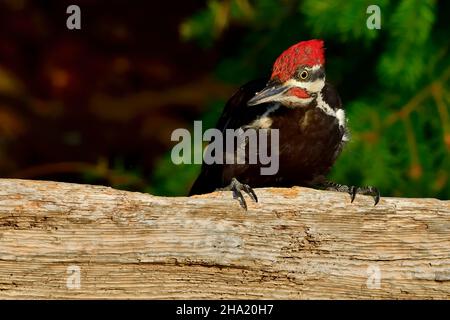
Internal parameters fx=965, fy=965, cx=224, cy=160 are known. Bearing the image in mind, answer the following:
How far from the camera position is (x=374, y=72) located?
380 cm

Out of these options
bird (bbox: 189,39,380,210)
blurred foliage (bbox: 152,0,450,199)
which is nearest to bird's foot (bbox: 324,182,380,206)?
bird (bbox: 189,39,380,210)

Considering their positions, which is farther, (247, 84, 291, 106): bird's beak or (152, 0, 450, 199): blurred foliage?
(152, 0, 450, 199): blurred foliage

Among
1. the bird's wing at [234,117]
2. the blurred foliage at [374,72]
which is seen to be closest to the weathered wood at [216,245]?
the bird's wing at [234,117]

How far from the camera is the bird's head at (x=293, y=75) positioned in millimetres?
2658

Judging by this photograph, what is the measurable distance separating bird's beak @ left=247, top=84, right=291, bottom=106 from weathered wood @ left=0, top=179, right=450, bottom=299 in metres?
0.37

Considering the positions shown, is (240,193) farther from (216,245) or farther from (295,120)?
(295,120)

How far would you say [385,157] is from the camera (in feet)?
11.5

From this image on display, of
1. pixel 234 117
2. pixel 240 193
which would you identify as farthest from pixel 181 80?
pixel 240 193

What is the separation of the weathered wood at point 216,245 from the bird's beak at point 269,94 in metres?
0.37

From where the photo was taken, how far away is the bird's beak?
2650 millimetres

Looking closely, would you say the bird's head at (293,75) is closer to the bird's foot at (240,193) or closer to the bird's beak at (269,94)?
the bird's beak at (269,94)

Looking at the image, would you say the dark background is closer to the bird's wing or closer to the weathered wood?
the bird's wing

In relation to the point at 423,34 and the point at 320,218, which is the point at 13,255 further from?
the point at 423,34

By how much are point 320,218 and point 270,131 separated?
0.51 m
